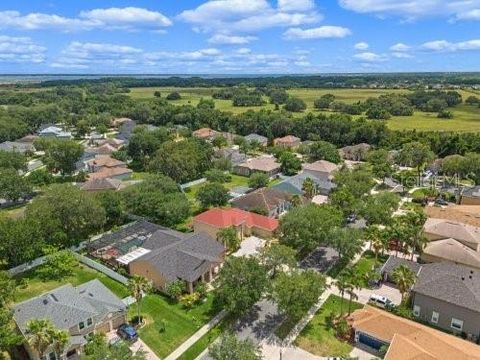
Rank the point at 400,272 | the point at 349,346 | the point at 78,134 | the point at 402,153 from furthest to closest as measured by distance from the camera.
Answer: the point at 78,134, the point at 402,153, the point at 400,272, the point at 349,346

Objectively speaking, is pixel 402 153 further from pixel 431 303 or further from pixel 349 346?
pixel 349 346

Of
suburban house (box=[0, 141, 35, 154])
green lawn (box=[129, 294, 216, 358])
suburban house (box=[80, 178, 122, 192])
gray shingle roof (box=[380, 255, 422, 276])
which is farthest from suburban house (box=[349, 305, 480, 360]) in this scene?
suburban house (box=[0, 141, 35, 154])

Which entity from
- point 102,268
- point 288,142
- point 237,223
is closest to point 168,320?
point 102,268

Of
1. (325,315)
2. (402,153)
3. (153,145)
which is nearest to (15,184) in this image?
(153,145)

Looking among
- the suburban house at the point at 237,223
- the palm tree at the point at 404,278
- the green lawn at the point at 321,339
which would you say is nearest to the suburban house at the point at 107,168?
the suburban house at the point at 237,223

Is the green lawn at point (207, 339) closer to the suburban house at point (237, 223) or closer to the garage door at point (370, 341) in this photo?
the garage door at point (370, 341)
